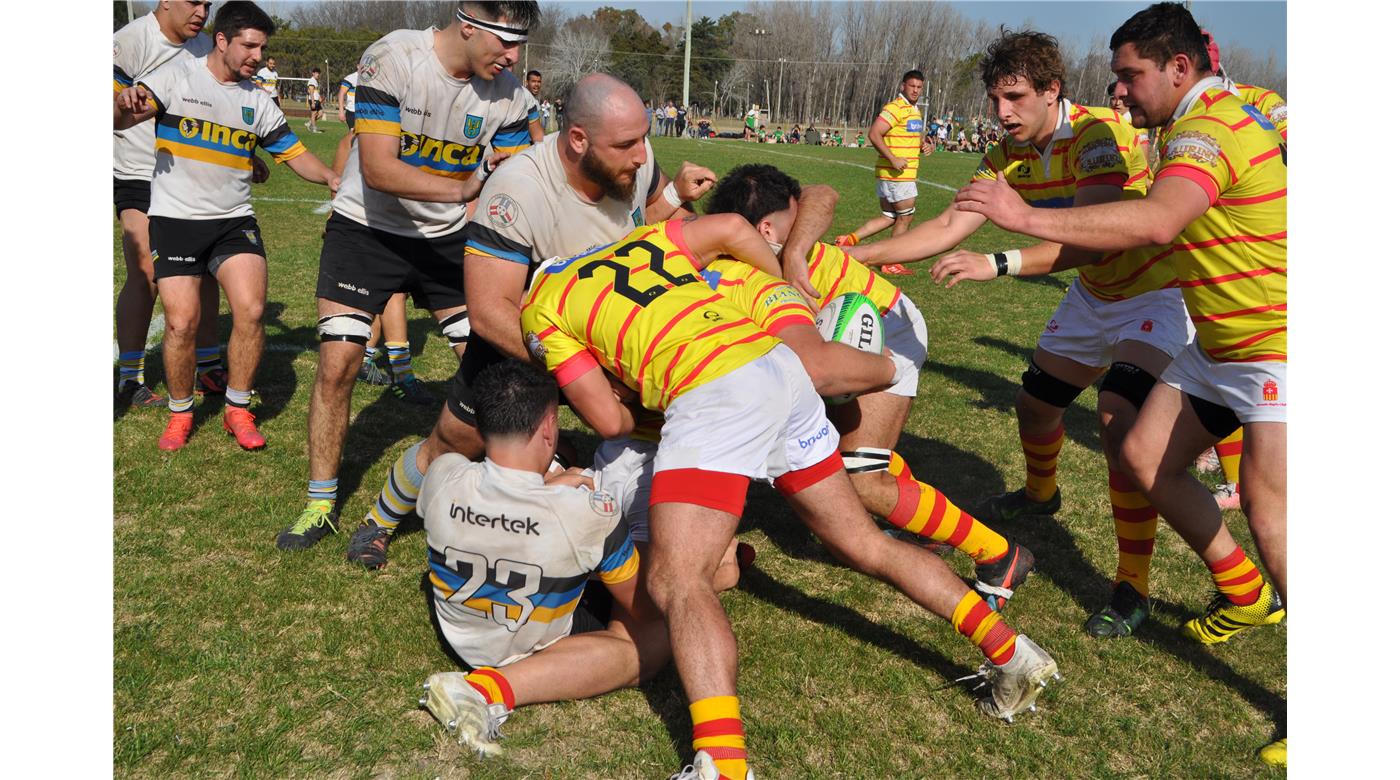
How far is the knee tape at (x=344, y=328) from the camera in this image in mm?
5195

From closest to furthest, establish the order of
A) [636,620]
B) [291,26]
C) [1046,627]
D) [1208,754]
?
[1208,754]
[636,620]
[1046,627]
[291,26]

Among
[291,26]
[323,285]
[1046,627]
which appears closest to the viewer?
[1046,627]

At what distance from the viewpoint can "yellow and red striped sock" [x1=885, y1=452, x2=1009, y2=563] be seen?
4.44 meters

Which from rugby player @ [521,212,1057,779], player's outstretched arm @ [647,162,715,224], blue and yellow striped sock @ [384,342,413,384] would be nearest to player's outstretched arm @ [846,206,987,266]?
player's outstretched arm @ [647,162,715,224]

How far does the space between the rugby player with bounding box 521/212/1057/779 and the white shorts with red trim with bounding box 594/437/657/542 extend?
0.44 metres

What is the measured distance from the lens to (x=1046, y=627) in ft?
14.8

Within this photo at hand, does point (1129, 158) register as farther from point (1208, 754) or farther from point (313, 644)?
point (313, 644)

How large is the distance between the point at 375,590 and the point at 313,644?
480 mm

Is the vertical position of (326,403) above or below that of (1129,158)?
below

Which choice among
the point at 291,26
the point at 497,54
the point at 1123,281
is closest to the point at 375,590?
the point at 497,54

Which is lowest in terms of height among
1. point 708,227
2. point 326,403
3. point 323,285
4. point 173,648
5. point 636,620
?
point 173,648

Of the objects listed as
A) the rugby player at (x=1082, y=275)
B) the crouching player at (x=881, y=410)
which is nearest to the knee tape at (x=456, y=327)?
the crouching player at (x=881, y=410)

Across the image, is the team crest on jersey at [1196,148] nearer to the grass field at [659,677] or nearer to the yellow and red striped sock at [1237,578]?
the yellow and red striped sock at [1237,578]

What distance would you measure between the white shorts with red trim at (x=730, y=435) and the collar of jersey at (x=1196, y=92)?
1768 mm
